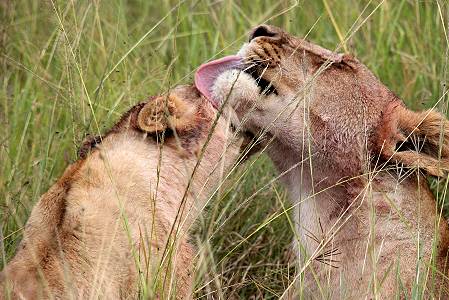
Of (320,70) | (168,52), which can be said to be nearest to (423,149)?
(320,70)

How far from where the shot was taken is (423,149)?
3.83m

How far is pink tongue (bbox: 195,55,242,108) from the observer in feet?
12.3

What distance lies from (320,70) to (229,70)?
1.08 feet

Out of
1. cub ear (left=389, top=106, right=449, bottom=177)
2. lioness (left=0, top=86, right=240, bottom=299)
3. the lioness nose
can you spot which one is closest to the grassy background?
the lioness nose

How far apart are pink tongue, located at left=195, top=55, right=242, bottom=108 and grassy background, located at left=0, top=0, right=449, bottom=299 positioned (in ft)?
0.45

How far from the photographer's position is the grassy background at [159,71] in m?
4.21

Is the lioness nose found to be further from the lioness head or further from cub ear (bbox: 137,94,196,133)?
cub ear (bbox: 137,94,196,133)

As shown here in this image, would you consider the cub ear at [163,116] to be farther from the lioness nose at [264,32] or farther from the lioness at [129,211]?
the lioness nose at [264,32]

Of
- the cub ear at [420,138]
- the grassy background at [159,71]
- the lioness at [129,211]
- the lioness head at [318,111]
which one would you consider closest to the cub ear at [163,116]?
the lioness at [129,211]

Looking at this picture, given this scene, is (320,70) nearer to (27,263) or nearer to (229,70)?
(229,70)

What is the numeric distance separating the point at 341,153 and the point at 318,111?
171 mm

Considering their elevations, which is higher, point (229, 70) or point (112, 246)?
point (229, 70)

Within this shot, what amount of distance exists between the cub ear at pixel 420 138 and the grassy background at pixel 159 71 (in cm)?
43

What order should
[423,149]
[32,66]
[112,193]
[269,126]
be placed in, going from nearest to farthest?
[112,193], [269,126], [423,149], [32,66]
